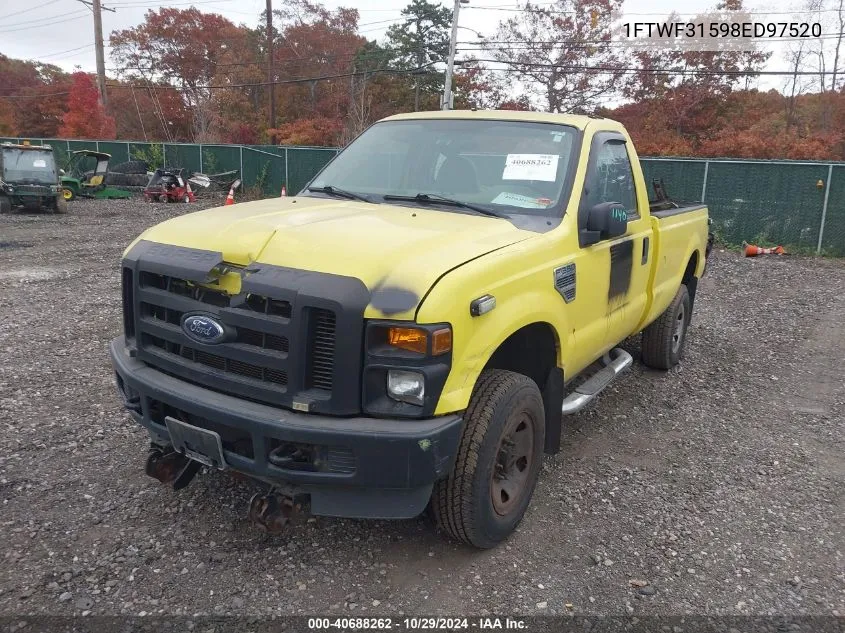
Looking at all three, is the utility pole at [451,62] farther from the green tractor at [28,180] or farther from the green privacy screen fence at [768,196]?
the green tractor at [28,180]

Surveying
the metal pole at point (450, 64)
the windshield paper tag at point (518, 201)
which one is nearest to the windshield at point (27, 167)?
the metal pole at point (450, 64)

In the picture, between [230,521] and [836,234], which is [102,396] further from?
[836,234]

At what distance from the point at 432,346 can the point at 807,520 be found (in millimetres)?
2574

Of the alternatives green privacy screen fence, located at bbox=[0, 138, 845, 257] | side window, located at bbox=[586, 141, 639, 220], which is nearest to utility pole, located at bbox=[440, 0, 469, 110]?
green privacy screen fence, located at bbox=[0, 138, 845, 257]

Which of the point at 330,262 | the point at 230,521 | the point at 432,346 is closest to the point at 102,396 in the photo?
the point at 230,521

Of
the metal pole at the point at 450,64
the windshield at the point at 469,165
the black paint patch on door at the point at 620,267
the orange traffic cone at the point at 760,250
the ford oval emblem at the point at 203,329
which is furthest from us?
the metal pole at the point at 450,64

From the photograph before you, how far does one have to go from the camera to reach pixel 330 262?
281cm

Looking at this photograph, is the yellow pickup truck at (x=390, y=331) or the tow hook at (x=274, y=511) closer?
the yellow pickup truck at (x=390, y=331)

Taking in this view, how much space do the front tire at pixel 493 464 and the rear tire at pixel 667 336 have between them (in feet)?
9.60

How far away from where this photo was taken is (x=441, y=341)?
2.68 metres

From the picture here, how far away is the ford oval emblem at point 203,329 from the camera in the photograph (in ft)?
9.49

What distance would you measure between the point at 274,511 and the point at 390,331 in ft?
3.20

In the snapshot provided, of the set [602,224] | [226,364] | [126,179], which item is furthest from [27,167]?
[602,224]

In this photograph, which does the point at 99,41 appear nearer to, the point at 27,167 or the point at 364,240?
the point at 27,167
